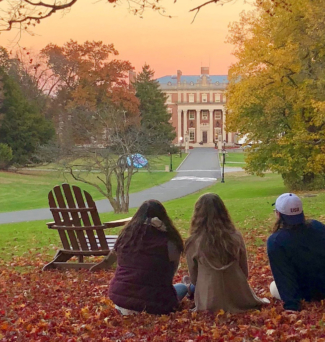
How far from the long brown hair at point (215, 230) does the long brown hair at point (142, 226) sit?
223mm

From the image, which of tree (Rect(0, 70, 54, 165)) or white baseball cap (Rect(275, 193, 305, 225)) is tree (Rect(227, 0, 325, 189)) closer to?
white baseball cap (Rect(275, 193, 305, 225))

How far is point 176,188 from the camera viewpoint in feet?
126

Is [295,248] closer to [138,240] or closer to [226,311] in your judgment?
[226,311]

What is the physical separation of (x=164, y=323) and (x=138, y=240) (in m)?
0.69

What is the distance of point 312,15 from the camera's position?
2019 cm

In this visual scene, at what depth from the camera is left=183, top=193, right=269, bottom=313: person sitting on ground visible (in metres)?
4.36

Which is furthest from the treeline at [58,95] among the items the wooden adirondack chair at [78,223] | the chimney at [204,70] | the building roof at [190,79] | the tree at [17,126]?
the chimney at [204,70]

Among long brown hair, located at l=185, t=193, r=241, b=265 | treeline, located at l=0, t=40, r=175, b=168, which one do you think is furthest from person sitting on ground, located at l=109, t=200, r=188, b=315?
treeline, located at l=0, t=40, r=175, b=168

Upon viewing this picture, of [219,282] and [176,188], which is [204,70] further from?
[219,282]

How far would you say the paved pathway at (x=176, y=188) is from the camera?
25828mm

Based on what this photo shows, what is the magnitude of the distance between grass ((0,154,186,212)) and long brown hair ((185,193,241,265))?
2496 centimetres

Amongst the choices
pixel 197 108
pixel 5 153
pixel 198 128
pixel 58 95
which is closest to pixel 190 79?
pixel 197 108

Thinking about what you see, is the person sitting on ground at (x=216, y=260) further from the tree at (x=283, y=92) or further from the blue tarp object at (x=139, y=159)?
the blue tarp object at (x=139, y=159)

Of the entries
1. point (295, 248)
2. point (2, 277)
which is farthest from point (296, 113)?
point (295, 248)
